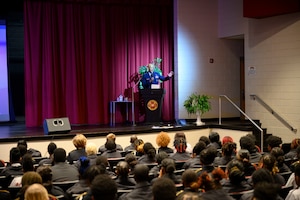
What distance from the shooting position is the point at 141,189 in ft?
11.6

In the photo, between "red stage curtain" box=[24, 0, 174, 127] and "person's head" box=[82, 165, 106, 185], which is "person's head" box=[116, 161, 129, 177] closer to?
"person's head" box=[82, 165, 106, 185]

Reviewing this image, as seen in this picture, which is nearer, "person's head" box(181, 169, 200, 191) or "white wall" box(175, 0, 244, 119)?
"person's head" box(181, 169, 200, 191)

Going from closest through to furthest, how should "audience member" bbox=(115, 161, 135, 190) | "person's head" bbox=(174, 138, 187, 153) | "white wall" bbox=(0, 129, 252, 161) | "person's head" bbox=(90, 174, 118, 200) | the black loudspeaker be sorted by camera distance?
"person's head" bbox=(90, 174, 118, 200) → "audience member" bbox=(115, 161, 135, 190) → "person's head" bbox=(174, 138, 187, 153) → "white wall" bbox=(0, 129, 252, 161) → the black loudspeaker

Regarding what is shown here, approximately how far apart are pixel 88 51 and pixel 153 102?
7.02 ft

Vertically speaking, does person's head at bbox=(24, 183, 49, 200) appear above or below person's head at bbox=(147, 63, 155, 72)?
below

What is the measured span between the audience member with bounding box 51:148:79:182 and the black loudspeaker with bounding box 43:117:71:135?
3.95 m

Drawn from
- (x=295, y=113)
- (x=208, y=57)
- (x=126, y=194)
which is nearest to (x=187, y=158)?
(x=126, y=194)

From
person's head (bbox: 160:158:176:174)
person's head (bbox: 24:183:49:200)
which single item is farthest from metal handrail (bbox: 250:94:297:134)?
person's head (bbox: 24:183:49:200)

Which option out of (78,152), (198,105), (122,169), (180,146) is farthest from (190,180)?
(198,105)

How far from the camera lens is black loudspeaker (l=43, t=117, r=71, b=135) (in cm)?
866

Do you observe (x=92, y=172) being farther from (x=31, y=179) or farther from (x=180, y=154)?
(x=180, y=154)

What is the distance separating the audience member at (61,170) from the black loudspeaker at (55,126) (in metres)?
3.95

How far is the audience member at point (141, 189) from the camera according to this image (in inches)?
139

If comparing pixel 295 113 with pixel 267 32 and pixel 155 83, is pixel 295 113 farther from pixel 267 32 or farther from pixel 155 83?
pixel 155 83
